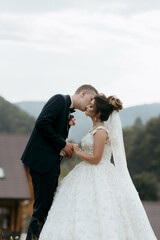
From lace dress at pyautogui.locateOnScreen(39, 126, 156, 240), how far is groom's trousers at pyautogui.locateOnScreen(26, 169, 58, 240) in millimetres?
122

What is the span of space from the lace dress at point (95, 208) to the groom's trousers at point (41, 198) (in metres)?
0.12

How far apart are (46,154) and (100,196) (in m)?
0.87

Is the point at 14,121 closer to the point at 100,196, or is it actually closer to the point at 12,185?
the point at 12,185

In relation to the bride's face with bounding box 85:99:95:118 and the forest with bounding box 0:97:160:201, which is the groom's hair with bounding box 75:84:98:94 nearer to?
the bride's face with bounding box 85:99:95:118

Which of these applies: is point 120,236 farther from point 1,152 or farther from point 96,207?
point 1,152

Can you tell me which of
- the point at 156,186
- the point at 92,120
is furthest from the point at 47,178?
the point at 156,186

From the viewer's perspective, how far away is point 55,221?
6.54 metres

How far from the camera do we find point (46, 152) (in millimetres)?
6875

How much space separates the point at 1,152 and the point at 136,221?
23.9 metres

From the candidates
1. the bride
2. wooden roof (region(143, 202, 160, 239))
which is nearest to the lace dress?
the bride

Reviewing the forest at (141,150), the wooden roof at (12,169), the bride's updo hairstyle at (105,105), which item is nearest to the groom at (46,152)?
the bride's updo hairstyle at (105,105)

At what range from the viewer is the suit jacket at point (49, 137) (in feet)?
22.2

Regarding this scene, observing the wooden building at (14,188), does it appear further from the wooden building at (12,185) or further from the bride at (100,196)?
the bride at (100,196)

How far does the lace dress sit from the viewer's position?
6.36 m
